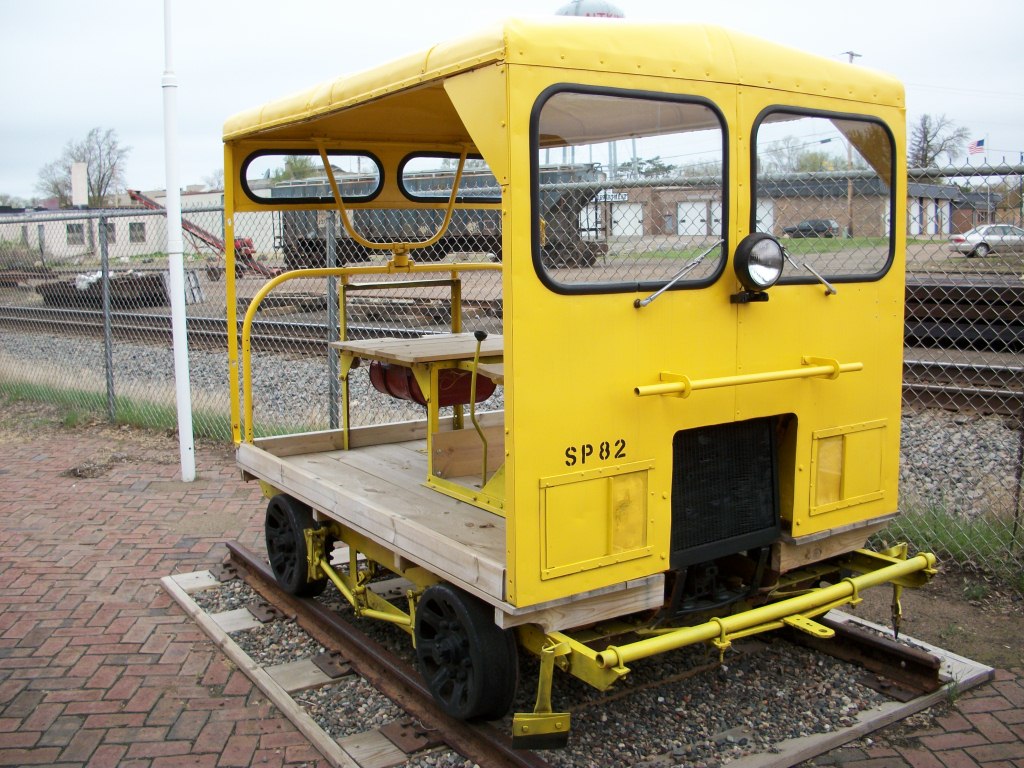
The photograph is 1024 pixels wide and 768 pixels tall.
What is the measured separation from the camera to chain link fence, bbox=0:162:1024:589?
12.1 ft

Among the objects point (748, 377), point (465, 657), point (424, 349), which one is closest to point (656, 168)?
point (748, 377)

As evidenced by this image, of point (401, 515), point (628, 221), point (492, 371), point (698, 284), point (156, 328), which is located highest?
point (628, 221)

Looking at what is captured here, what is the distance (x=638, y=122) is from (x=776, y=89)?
545mm

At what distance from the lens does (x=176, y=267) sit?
7.52 meters

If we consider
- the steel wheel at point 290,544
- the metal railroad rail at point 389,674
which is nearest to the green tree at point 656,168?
the metal railroad rail at point 389,674

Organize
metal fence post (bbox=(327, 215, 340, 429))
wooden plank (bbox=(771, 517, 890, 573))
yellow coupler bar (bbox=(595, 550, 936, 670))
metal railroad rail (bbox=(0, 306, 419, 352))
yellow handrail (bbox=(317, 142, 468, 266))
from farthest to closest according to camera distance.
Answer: metal railroad rail (bbox=(0, 306, 419, 352)), metal fence post (bbox=(327, 215, 340, 429)), yellow handrail (bbox=(317, 142, 468, 266)), wooden plank (bbox=(771, 517, 890, 573)), yellow coupler bar (bbox=(595, 550, 936, 670))

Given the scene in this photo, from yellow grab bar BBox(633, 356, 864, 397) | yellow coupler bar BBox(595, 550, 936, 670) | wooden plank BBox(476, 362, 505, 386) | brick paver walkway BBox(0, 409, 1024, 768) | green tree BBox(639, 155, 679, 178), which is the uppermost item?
green tree BBox(639, 155, 679, 178)

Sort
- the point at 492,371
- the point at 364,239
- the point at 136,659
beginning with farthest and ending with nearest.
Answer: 1. the point at 364,239
2. the point at 136,659
3. the point at 492,371

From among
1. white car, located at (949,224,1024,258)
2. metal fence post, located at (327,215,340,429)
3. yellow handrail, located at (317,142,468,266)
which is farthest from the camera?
metal fence post, located at (327,215,340,429)

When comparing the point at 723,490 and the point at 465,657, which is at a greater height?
the point at 723,490

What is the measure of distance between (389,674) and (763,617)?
161cm

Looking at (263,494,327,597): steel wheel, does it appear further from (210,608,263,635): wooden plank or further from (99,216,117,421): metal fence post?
(99,216,117,421): metal fence post

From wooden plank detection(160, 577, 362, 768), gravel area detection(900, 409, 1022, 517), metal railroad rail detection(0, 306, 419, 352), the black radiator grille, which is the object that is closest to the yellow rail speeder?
the black radiator grille

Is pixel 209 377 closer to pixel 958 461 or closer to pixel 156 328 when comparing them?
pixel 156 328
